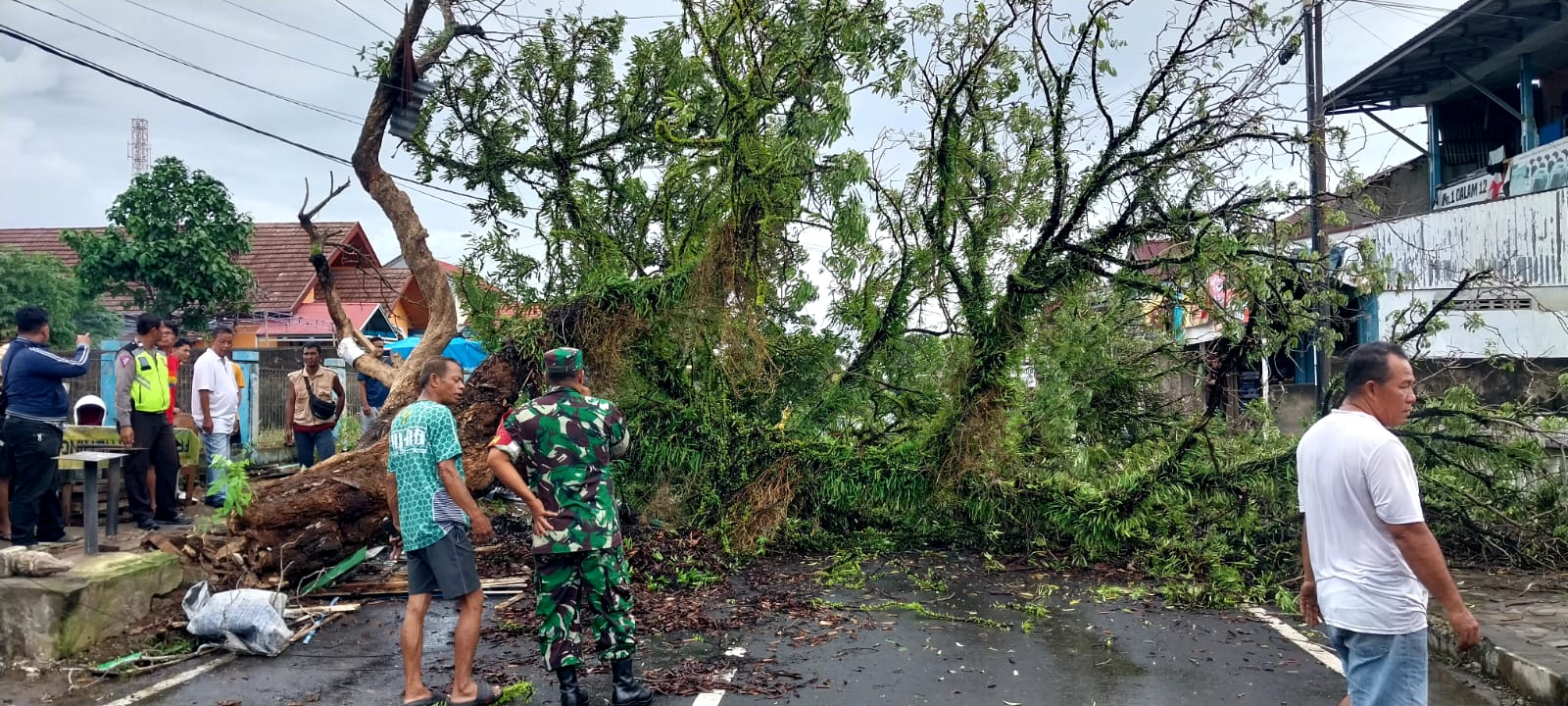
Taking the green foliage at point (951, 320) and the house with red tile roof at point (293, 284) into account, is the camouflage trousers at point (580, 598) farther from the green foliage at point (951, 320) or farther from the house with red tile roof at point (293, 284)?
the house with red tile roof at point (293, 284)

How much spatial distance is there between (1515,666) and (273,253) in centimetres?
2885

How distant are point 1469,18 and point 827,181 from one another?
15629 millimetres

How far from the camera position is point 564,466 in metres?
4.78

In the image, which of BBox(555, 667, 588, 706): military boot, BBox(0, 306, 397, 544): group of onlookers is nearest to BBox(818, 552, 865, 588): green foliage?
BBox(555, 667, 588, 706): military boot

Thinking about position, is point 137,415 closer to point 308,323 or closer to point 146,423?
point 146,423

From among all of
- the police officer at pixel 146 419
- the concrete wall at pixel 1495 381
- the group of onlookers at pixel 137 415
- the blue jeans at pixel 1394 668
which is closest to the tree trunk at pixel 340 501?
the group of onlookers at pixel 137 415

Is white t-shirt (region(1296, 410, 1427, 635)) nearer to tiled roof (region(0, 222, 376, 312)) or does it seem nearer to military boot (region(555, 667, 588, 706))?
military boot (region(555, 667, 588, 706))

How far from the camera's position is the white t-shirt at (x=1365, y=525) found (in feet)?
10.1

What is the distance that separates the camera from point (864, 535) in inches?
339

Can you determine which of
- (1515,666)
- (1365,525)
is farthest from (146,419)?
(1515,666)

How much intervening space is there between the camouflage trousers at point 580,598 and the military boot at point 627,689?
5 cm

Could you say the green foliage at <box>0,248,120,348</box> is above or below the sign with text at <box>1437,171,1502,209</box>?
below

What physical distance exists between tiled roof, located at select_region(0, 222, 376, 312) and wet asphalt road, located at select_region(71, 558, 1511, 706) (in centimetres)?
1989

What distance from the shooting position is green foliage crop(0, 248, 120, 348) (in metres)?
22.5
